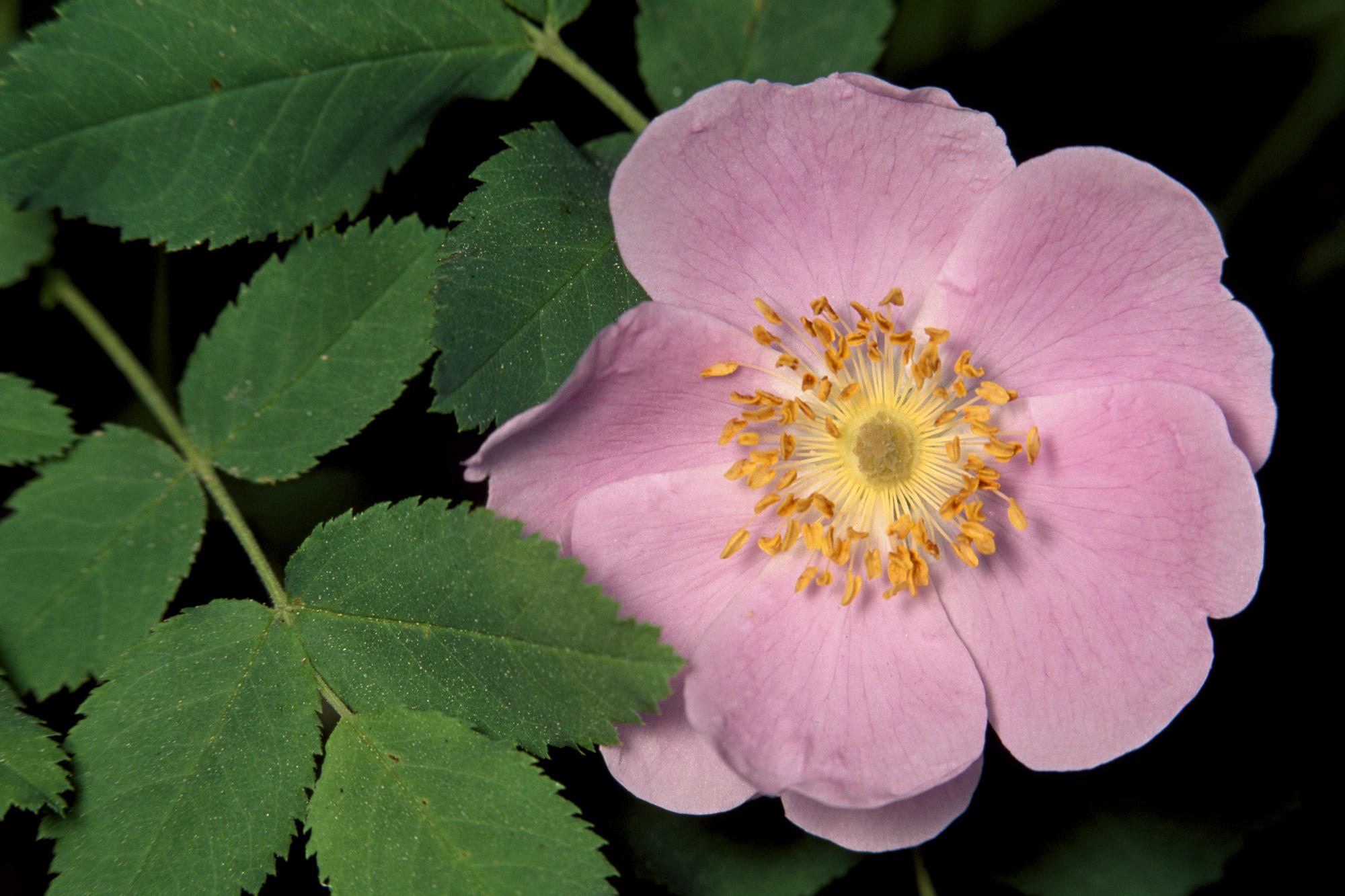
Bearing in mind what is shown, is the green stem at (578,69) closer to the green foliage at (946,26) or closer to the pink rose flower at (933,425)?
the pink rose flower at (933,425)

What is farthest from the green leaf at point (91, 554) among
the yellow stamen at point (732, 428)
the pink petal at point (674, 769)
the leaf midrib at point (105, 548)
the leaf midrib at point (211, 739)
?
the yellow stamen at point (732, 428)

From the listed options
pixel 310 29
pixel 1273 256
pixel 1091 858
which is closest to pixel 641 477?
pixel 310 29

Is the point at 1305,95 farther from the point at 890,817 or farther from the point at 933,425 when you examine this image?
the point at 890,817

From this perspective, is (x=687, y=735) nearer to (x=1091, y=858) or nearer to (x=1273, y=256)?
(x=1091, y=858)

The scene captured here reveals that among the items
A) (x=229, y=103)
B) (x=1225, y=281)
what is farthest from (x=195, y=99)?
(x=1225, y=281)

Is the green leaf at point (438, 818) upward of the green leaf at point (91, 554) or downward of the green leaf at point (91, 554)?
downward

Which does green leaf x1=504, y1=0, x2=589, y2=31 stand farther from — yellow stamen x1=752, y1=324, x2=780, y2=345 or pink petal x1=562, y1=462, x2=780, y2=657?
pink petal x1=562, y1=462, x2=780, y2=657

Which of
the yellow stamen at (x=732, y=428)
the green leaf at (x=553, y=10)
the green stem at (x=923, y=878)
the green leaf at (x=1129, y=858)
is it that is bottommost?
the green leaf at (x=1129, y=858)
